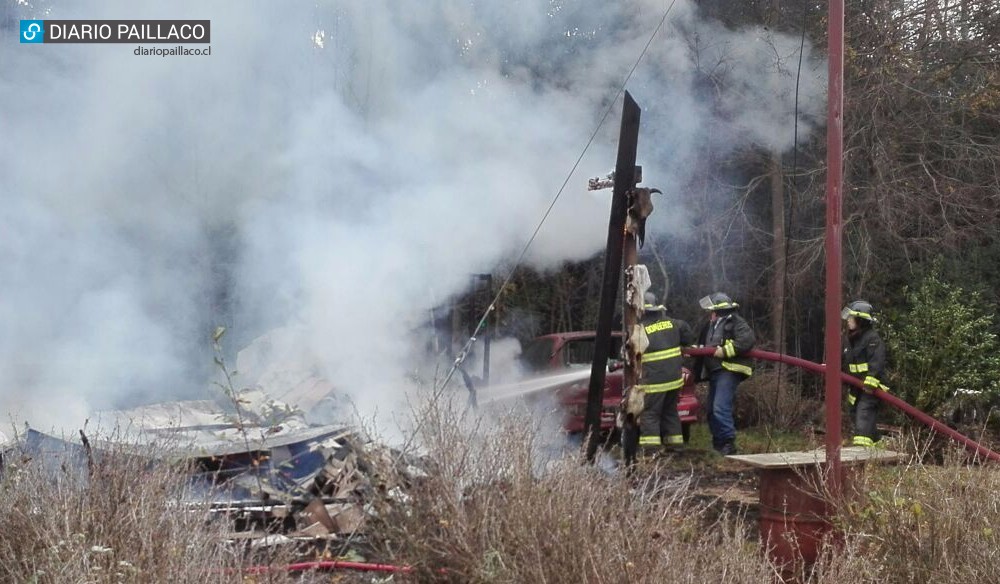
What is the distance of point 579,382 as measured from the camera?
8352mm

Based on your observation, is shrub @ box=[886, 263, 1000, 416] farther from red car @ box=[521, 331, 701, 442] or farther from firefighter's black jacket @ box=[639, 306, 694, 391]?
firefighter's black jacket @ box=[639, 306, 694, 391]

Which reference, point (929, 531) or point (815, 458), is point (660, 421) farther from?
point (929, 531)

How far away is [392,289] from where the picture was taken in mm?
8281

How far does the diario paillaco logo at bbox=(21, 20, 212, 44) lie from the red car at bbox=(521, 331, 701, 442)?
5.03 m

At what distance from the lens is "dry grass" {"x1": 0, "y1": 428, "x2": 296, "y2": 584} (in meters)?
3.10

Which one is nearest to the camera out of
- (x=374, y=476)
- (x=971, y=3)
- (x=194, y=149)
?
(x=374, y=476)

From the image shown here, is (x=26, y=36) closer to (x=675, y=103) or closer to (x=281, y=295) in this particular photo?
(x=281, y=295)

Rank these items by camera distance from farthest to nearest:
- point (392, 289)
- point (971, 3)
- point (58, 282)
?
point (971, 3)
point (58, 282)
point (392, 289)

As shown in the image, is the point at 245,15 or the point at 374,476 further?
the point at 245,15

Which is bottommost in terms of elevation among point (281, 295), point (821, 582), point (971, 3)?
point (821, 582)

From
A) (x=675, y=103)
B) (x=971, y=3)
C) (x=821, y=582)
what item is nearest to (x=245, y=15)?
(x=675, y=103)

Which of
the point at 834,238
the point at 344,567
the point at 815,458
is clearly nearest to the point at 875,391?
the point at 815,458

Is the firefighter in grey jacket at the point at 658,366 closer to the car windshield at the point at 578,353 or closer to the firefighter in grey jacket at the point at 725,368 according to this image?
the firefighter in grey jacket at the point at 725,368

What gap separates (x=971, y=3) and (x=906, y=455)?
10058mm
